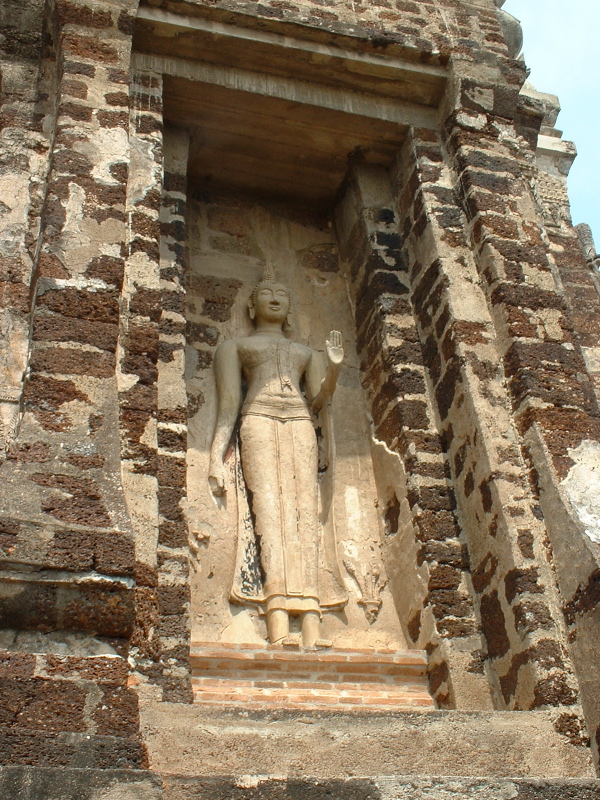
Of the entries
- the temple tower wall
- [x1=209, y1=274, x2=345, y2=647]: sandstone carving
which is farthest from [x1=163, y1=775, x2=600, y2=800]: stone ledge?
[x1=209, y1=274, x2=345, y2=647]: sandstone carving

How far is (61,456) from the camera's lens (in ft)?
12.2

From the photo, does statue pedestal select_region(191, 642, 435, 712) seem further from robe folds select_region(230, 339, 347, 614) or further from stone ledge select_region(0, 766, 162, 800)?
stone ledge select_region(0, 766, 162, 800)

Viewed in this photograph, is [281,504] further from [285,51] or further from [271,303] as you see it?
[285,51]

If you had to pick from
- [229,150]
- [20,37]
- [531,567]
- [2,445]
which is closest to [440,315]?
[531,567]

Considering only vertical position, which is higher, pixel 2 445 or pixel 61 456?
pixel 2 445

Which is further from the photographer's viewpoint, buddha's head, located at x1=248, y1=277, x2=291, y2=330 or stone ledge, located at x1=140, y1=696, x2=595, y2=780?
buddha's head, located at x1=248, y1=277, x2=291, y2=330

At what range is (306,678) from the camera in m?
4.89

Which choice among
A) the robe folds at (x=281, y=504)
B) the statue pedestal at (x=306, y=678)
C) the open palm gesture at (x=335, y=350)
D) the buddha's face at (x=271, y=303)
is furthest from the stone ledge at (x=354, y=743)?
the buddha's face at (x=271, y=303)

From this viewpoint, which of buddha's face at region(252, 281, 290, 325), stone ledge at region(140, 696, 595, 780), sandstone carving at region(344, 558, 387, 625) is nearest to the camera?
stone ledge at region(140, 696, 595, 780)

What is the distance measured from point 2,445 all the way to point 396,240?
3.45 metres

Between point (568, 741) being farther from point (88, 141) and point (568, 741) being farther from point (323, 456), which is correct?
point (88, 141)

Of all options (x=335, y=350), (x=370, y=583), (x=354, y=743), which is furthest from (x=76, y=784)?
(x=335, y=350)

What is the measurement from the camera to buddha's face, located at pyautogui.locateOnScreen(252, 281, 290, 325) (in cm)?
656

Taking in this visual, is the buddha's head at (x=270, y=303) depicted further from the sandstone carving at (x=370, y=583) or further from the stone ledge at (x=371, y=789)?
the stone ledge at (x=371, y=789)
